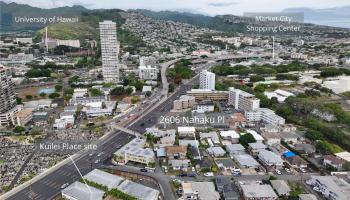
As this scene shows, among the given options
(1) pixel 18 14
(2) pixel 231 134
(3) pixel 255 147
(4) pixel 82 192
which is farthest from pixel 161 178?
(1) pixel 18 14

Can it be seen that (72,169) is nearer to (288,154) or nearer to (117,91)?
(288,154)

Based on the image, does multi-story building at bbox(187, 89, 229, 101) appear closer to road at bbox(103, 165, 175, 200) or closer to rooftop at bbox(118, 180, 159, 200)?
road at bbox(103, 165, 175, 200)

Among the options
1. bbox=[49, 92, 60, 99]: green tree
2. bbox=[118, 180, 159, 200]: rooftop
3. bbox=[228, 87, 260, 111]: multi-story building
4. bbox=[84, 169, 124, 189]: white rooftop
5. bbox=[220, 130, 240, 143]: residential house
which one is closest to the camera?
bbox=[118, 180, 159, 200]: rooftop

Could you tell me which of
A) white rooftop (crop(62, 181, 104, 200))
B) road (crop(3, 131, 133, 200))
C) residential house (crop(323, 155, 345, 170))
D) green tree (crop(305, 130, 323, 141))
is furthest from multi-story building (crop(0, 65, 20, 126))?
residential house (crop(323, 155, 345, 170))

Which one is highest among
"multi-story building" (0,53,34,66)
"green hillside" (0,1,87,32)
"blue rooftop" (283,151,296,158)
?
"green hillside" (0,1,87,32)

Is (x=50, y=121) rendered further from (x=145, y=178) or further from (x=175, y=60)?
(x=175, y=60)

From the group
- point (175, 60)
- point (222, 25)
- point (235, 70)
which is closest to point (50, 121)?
point (235, 70)

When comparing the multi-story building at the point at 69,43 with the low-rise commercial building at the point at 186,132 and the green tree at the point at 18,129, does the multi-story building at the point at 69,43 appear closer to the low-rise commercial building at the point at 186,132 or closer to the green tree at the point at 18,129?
the green tree at the point at 18,129
